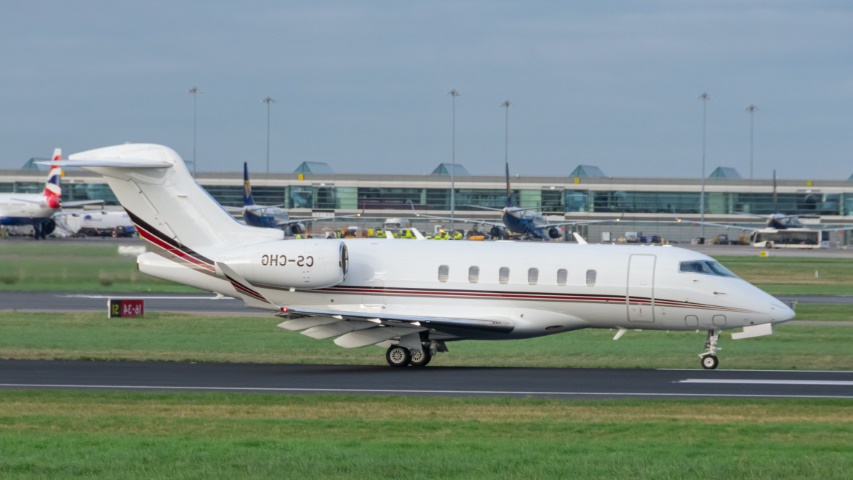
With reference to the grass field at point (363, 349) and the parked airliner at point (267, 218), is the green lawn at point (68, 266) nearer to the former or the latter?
the grass field at point (363, 349)

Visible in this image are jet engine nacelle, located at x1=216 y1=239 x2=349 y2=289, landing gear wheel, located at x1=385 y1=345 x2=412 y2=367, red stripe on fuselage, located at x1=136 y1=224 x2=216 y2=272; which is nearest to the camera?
jet engine nacelle, located at x1=216 y1=239 x2=349 y2=289

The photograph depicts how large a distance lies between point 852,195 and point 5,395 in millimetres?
135321

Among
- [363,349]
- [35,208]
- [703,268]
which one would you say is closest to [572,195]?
[35,208]

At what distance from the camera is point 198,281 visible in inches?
1067

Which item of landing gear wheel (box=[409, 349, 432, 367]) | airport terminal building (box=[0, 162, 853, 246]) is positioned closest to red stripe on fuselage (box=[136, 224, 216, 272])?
landing gear wheel (box=[409, 349, 432, 367])

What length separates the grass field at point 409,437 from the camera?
12875 millimetres

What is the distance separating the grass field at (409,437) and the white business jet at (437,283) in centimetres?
585

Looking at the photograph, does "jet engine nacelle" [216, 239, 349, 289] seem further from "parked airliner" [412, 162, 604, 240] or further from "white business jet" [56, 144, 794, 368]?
"parked airliner" [412, 162, 604, 240]

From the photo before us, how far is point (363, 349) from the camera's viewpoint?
103 ft

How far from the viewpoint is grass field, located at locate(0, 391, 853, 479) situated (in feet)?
42.2

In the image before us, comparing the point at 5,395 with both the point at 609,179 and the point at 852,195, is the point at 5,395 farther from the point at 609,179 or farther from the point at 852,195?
the point at 852,195

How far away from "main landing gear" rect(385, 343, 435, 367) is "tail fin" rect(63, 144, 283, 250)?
14.4 ft

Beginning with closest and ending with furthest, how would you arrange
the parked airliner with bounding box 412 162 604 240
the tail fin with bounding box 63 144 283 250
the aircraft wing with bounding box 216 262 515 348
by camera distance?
the aircraft wing with bounding box 216 262 515 348 < the tail fin with bounding box 63 144 283 250 < the parked airliner with bounding box 412 162 604 240

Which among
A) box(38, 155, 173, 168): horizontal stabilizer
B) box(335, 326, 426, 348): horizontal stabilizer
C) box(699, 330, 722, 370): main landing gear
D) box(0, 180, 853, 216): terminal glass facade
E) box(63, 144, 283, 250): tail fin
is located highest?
box(0, 180, 853, 216): terminal glass facade
